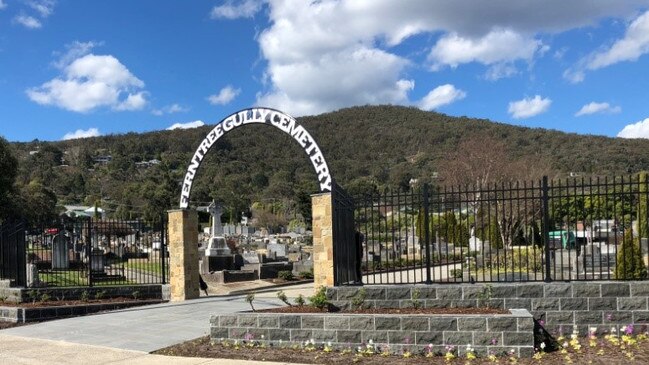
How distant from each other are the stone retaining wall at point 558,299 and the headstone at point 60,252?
16.8m

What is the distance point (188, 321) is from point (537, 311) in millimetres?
6500

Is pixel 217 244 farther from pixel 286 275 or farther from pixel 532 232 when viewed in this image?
pixel 532 232

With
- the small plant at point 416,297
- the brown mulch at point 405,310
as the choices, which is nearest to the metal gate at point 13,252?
the brown mulch at point 405,310

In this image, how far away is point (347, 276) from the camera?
10961 mm

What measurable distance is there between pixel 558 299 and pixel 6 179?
153ft

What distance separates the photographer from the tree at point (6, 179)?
44.3m

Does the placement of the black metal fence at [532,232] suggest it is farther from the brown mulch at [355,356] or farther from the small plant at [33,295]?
the small plant at [33,295]

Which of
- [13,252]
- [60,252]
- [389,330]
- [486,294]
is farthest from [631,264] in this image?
[60,252]

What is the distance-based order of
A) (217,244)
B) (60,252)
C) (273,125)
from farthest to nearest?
1. (217,244)
2. (60,252)
3. (273,125)

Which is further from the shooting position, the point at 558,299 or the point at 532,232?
the point at 532,232

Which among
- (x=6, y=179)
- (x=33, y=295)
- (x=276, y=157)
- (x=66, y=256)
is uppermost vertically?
(x=276, y=157)

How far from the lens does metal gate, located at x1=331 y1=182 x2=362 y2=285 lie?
10.9m

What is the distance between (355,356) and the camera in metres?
8.16

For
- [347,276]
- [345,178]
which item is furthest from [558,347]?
[345,178]
